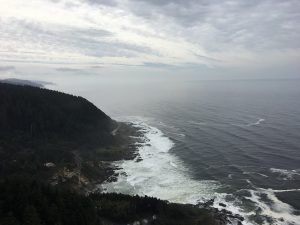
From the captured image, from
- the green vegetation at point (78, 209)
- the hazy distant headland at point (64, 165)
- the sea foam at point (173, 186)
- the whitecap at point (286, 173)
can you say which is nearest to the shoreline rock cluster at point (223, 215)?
the hazy distant headland at point (64, 165)

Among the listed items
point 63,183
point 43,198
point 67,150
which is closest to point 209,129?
point 67,150

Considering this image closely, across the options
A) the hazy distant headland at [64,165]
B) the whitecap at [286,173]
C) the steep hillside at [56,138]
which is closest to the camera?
the hazy distant headland at [64,165]

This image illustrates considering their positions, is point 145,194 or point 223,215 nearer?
point 223,215

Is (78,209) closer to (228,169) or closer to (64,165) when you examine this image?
(64,165)

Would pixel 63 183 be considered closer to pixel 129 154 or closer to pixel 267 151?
pixel 129 154

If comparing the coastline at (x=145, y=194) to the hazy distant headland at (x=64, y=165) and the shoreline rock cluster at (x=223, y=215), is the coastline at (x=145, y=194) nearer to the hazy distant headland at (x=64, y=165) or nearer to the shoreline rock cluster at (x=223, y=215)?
the shoreline rock cluster at (x=223, y=215)

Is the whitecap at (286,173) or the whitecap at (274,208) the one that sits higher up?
the whitecap at (286,173)

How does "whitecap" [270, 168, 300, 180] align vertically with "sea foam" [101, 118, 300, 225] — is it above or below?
above

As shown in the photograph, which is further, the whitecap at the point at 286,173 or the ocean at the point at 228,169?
the whitecap at the point at 286,173

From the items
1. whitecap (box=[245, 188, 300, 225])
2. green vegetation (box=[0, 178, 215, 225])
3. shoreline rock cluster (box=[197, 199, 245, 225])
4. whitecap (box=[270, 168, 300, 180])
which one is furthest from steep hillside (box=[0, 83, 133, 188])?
whitecap (box=[270, 168, 300, 180])

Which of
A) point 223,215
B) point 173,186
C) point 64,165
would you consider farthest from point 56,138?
point 223,215

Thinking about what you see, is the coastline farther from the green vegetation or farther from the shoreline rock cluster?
the green vegetation
